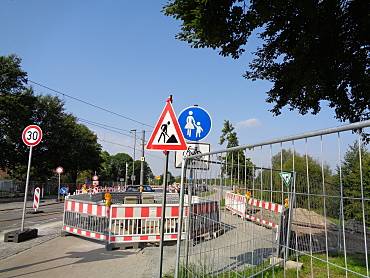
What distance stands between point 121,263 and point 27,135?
507 cm

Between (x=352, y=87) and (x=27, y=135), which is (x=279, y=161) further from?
(x=27, y=135)

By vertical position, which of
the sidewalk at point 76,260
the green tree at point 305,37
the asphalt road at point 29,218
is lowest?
the asphalt road at point 29,218

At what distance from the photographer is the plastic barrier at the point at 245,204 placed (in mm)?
2483

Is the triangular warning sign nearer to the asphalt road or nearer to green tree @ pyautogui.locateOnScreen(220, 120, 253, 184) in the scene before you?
green tree @ pyautogui.locateOnScreen(220, 120, 253, 184)

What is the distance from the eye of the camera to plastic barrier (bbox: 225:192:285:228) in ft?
8.15

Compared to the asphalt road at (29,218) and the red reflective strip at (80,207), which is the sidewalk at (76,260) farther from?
the asphalt road at (29,218)

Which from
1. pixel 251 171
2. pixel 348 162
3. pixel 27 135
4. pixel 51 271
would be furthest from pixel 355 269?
pixel 27 135

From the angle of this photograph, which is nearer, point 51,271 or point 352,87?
point 51,271

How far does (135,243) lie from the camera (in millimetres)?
7223

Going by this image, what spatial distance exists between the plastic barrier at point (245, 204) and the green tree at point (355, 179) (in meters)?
0.76

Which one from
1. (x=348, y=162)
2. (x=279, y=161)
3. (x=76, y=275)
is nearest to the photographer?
(x=348, y=162)

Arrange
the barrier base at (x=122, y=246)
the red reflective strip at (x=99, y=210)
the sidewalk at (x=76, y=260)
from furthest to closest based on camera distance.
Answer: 1. the red reflective strip at (x=99, y=210)
2. the barrier base at (x=122, y=246)
3. the sidewalk at (x=76, y=260)

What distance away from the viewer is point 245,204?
2682 mm

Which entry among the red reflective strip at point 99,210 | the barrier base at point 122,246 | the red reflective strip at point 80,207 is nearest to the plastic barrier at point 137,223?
the barrier base at point 122,246
